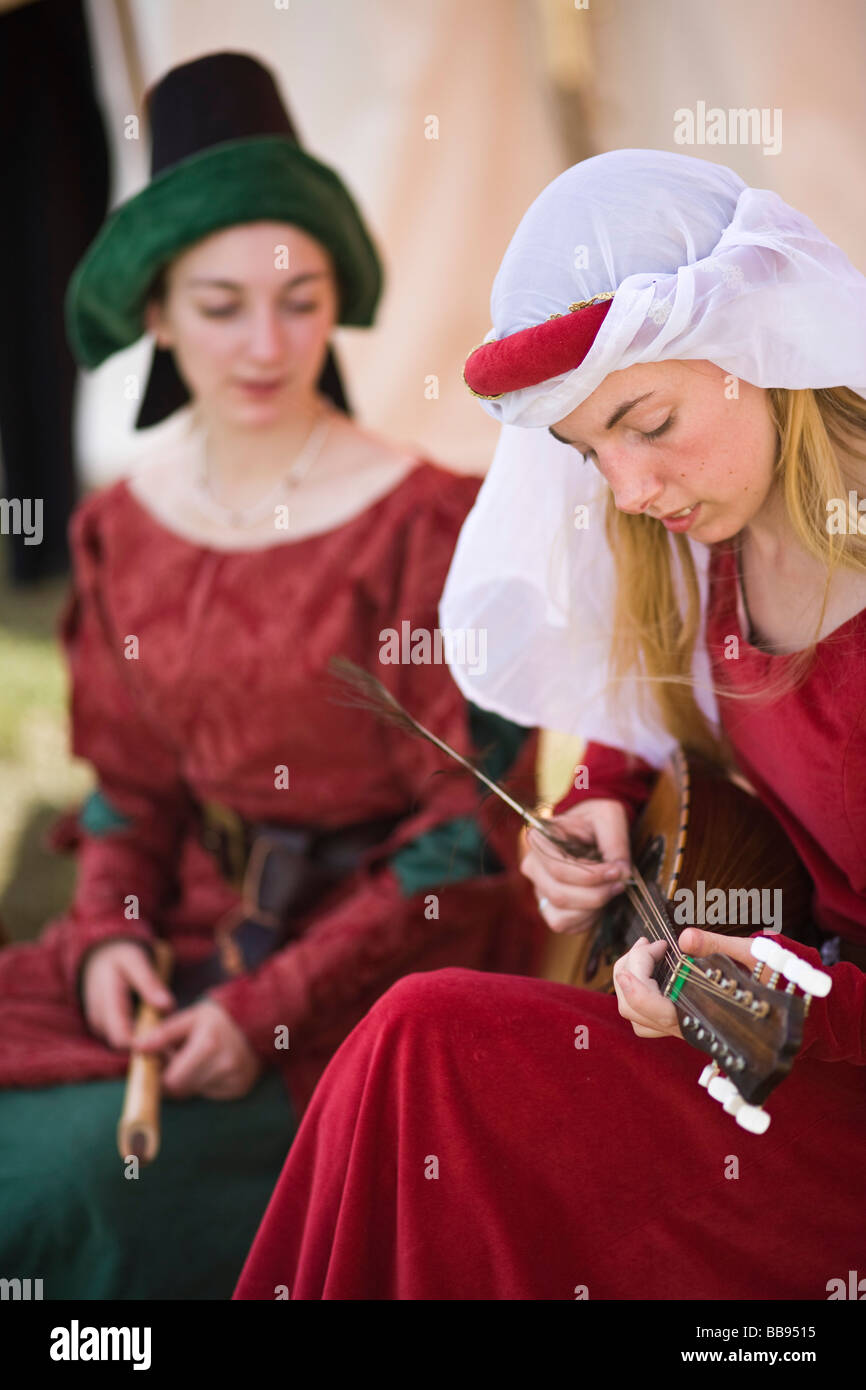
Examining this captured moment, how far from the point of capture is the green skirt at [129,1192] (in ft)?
4.79

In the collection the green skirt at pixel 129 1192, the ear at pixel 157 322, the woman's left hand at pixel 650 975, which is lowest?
the green skirt at pixel 129 1192

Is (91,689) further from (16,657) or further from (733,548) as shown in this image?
(16,657)

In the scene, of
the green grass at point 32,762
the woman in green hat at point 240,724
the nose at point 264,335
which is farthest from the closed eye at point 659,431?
the green grass at point 32,762

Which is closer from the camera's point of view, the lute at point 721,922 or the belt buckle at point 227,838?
the lute at point 721,922

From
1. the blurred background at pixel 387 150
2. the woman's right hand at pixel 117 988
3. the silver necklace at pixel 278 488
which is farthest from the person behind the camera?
the blurred background at pixel 387 150

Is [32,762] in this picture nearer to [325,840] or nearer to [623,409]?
[325,840]

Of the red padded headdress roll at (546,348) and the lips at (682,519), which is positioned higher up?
the red padded headdress roll at (546,348)

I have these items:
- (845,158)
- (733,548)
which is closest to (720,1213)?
(733,548)

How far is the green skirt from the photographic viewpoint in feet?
4.79

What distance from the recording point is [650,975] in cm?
108

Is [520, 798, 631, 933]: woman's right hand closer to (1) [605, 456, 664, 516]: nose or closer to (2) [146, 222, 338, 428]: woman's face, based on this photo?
(1) [605, 456, 664, 516]: nose

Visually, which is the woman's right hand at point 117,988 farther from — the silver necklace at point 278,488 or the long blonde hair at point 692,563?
the long blonde hair at point 692,563

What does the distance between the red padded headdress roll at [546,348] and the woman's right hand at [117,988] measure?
3.48 ft

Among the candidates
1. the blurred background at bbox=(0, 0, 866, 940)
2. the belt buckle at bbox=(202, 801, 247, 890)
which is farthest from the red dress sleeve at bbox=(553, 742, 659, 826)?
the belt buckle at bbox=(202, 801, 247, 890)
